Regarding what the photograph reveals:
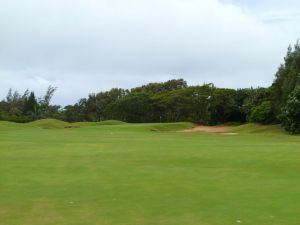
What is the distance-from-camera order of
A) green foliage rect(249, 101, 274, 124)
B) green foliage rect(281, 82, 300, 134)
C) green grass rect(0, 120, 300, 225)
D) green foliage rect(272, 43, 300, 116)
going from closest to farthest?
green grass rect(0, 120, 300, 225), green foliage rect(281, 82, 300, 134), green foliage rect(272, 43, 300, 116), green foliage rect(249, 101, 274, 124)

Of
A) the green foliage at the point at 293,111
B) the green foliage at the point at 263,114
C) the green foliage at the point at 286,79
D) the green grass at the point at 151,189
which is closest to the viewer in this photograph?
the green grass at the point at 151,189

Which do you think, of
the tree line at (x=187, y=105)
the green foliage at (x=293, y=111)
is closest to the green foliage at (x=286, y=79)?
the tree line at (x=187, y=105)

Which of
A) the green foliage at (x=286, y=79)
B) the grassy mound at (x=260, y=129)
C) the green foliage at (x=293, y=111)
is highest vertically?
the green foliage at (x=286, y=79)

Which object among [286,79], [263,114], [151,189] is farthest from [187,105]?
[151,189]

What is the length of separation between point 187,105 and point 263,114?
82.4ft

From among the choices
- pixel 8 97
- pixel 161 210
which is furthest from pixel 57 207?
pixel 8 97

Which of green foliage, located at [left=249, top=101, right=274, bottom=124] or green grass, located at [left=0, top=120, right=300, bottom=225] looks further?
green foliage, located at [left=249, top=101, right=274, bottom=124]

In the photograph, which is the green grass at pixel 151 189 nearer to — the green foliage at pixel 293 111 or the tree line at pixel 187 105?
the green foliage at pixel 293 111

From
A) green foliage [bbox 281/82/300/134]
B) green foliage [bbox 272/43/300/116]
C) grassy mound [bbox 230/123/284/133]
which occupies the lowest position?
grassy mound [bbox 230/123/284/133]

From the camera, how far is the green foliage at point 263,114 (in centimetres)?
6339

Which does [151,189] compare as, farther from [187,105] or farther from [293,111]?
[187,105]

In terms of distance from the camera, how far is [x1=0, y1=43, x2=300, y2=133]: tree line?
5294cm

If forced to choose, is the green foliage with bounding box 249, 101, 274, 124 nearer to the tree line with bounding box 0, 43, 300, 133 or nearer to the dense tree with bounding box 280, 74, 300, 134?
the tree line with bounding box 0, 43, 300, 133

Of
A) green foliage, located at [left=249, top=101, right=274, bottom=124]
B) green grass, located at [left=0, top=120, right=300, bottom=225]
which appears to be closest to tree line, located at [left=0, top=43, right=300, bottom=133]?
green foliage, located at [left=249, top=101, right=274, bottom=124]
